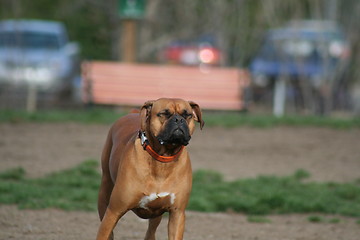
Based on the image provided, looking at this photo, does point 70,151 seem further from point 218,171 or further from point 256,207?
point 256,207

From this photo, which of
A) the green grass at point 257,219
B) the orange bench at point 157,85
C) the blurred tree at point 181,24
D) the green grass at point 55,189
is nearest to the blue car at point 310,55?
the blurred tree at point 181,24

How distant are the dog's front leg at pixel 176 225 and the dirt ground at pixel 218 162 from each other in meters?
1.51

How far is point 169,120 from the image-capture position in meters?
5.41

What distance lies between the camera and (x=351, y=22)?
59.3 ft

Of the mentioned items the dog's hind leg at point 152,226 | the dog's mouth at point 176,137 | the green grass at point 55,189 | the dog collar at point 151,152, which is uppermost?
the dog's mouth at point 176,137

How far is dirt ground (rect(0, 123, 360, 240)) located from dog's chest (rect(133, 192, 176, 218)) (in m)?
1.47

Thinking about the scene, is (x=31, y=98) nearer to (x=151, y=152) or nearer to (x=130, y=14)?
(x=130, y=14)

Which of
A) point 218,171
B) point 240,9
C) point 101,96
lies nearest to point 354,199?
point 218,171

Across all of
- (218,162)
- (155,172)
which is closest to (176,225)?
(155,172)

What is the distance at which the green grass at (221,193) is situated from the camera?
8859 millimetres

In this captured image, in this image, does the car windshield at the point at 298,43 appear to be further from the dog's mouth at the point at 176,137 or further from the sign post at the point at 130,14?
the dog's mouth at the point at 176,137

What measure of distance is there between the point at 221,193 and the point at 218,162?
7.51 ft

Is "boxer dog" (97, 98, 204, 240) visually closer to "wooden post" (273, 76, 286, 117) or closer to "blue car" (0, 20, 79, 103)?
"blue car" (0, 20, 79, 103)

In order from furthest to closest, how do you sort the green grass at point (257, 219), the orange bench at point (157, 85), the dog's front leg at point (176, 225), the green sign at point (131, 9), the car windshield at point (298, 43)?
1. the car windshield at point (298, 43)
2. the green sign at point (131, 9)
3. the orange bench at point (157, 85)
4. the green grass at point (257, 219)
5. the dog's front leg at point (176, 225)
